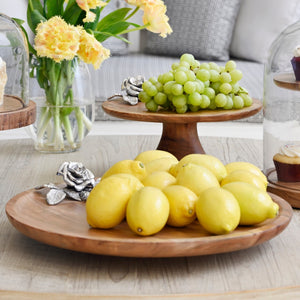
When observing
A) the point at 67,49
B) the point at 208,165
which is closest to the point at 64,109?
the point at 67,49

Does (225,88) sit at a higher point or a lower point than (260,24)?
higher

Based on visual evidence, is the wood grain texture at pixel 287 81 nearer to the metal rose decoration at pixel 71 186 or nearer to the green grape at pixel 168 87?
the green grape at pixel 168 87

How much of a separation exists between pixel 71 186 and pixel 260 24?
7.90 ft

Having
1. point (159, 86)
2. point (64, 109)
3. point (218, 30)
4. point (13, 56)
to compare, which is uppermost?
point (13, 56)

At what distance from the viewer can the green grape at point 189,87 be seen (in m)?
1.47

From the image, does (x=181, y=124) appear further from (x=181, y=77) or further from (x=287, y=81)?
(x=287, y=81)

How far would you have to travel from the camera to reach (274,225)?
36.4 inches

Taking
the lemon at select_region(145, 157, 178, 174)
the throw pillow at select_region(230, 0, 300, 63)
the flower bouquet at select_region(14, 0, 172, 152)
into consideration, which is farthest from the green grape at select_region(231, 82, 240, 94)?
the throw pillow at select_region(230, 0, 300, 63)

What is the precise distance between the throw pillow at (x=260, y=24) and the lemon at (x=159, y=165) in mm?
2261

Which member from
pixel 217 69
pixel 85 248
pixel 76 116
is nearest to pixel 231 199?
pixel 85 248

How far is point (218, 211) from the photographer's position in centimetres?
88

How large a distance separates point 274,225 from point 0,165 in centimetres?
81

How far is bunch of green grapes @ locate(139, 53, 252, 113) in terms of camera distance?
4.88ft

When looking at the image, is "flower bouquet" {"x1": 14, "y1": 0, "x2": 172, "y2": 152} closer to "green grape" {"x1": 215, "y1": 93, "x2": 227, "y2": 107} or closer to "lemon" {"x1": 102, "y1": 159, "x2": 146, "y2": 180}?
"green grape" {"x1": 215, "y1": 93, "x2": 227, "y2": 107}
